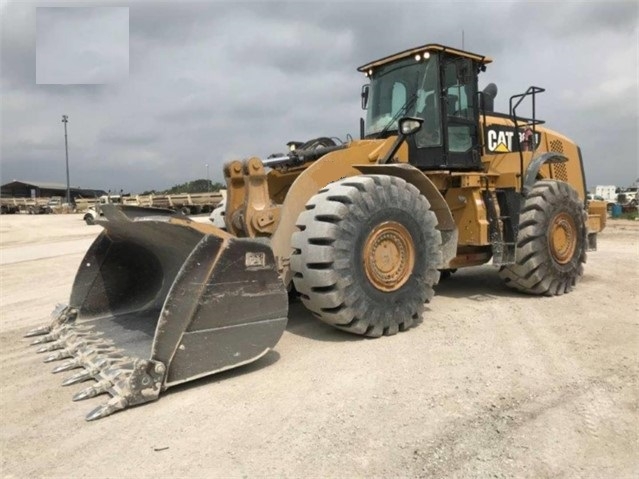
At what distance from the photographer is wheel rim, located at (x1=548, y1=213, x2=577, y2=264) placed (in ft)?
22.2

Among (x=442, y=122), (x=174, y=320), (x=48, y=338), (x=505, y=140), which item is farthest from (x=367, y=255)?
(x=505, y=140)

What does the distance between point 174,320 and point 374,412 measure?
1.41m

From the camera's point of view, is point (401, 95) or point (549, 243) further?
point (549, 243)

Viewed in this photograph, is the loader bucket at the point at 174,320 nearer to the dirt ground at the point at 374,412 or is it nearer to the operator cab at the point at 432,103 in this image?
the dirt ground at the point at 374,412

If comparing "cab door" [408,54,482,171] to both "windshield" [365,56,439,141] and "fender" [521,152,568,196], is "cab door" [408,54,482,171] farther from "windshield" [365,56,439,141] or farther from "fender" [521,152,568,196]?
"fender" [521,152,568,196]

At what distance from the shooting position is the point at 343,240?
4.46 metres

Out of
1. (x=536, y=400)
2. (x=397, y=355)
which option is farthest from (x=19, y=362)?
(x=536, y=400)

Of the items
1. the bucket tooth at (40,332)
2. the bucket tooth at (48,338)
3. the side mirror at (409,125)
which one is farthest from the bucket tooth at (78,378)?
the side mirror at (409,125)

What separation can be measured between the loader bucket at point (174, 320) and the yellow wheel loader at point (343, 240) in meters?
0.01

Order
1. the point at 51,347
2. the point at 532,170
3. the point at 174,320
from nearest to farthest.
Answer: the point at 174,320 < the point at 51,347 < the point at 532,170

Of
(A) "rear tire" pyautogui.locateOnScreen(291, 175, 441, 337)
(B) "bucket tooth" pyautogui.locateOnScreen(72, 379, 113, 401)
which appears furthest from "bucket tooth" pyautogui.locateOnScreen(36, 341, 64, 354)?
(A) "rear tire" pyautogui.locateOnScreen(291, 175, 441, 337)

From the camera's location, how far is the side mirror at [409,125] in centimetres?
546

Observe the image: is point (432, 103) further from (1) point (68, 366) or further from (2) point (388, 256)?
(1) point (68, 366)

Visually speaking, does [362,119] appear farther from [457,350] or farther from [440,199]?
[457,350]
